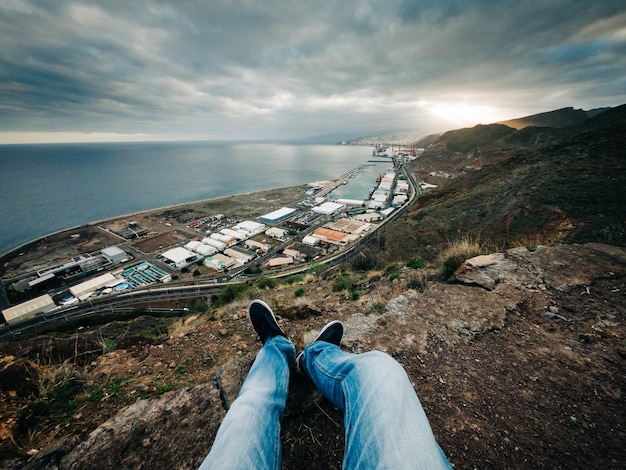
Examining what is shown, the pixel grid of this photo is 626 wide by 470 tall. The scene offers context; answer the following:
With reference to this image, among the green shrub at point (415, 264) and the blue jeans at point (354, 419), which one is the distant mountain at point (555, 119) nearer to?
the green shrub at point (415, 264)

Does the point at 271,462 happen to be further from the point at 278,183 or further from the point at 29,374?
the point at 278,183

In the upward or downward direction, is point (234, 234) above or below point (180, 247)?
above

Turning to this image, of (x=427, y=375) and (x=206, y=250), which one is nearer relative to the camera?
(x=427, y=375)

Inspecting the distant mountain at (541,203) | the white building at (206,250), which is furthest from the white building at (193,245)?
the distant mountain at (541,203)

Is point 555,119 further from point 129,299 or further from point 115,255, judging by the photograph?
point 115,255

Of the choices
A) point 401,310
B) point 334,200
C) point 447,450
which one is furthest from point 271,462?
point 334,200

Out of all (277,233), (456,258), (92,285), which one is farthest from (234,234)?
(456,258)

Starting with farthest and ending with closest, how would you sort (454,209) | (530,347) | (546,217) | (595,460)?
(454,209) < (546,217) < (530,347) < (595,460)
